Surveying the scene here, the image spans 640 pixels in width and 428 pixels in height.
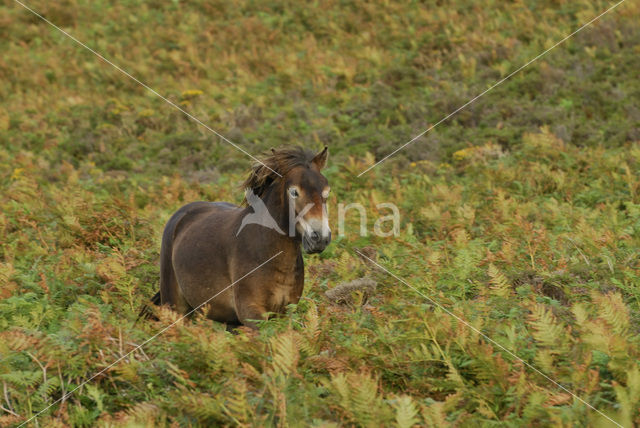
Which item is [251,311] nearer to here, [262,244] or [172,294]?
[262,244]

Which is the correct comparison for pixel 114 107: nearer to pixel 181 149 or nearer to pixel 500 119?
pixel 181 149

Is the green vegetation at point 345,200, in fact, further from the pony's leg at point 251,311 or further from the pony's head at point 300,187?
the pony's head at point 300,187

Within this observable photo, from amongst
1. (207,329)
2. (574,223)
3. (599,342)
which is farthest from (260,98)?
(599,342)

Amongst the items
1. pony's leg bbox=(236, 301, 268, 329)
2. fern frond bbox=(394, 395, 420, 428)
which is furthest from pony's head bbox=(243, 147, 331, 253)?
fern frond bbox=(394, 395, 420, 428)

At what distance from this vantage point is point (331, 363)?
4.79 metres

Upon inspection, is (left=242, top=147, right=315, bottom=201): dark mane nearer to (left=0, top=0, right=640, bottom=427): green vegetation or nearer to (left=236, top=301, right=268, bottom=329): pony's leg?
(left=236, top=301, right=268, bottom=329): pony's leg

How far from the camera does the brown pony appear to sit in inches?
221

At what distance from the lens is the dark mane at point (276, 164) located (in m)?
5.96

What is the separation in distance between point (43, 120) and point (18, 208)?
8.87m

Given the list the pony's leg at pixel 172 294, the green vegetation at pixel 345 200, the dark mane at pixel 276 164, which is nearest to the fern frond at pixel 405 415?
the green vegetation at pixel 345 200

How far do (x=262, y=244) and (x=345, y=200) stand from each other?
7.02 m

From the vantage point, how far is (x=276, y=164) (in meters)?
6.04

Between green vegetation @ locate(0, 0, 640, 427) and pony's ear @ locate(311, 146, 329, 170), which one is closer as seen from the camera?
green vegetation @ locate(0, 0, 640, 427)

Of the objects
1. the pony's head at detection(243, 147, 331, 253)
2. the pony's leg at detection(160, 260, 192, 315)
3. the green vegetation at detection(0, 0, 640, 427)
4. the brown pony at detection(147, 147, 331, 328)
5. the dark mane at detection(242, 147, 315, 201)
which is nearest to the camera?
the green vegetation at detection(0, 0, 640, 427)
